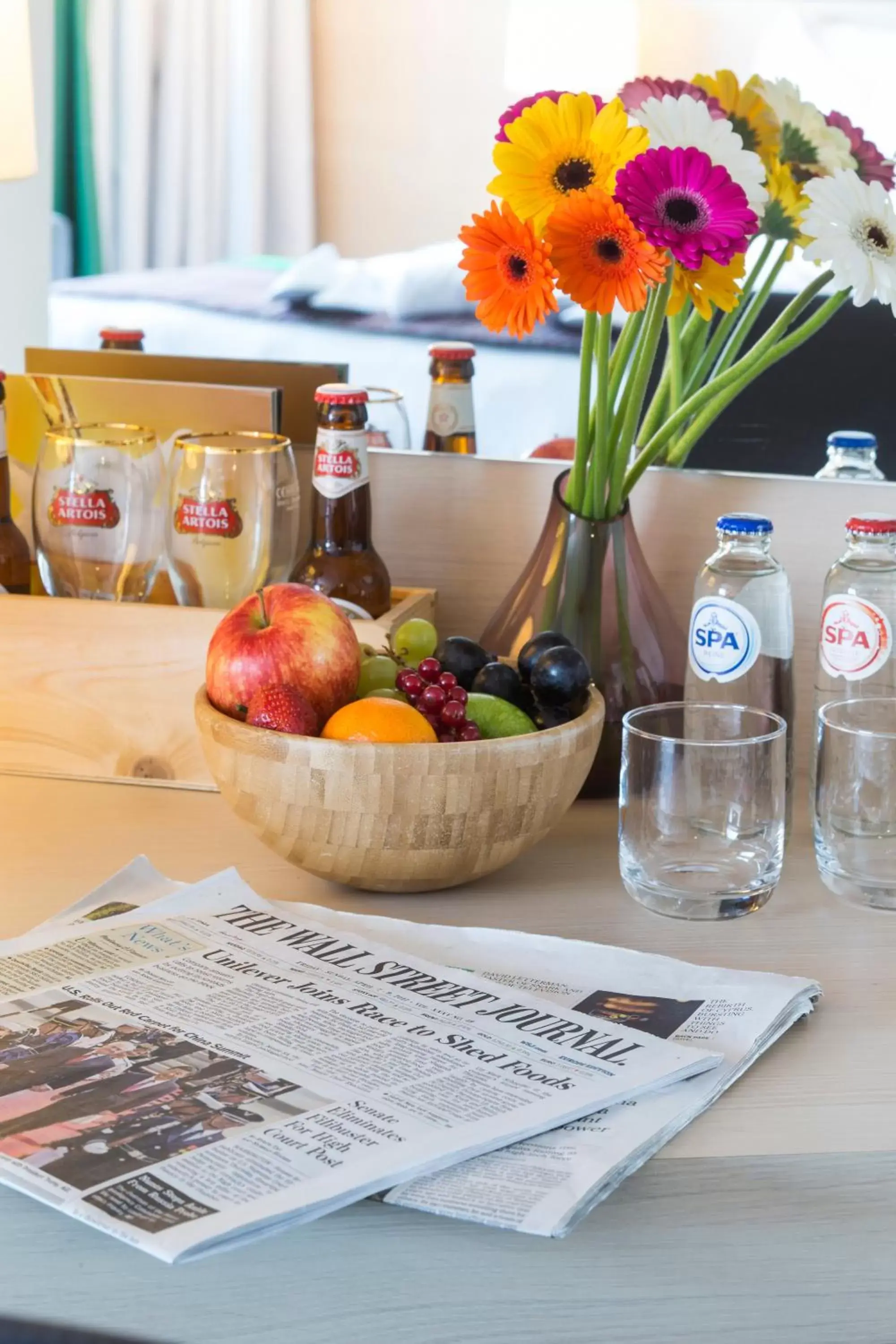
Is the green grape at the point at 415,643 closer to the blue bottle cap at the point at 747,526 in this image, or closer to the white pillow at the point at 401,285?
the blue bottle cap at the point at 747,526

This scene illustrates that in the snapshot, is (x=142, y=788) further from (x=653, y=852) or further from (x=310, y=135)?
(x=310, y=135)

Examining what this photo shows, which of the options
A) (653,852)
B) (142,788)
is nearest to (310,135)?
(142,788)

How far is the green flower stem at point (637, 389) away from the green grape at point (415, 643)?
157 millimetres

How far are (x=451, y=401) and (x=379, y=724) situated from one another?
0.47m

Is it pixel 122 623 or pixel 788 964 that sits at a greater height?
pixel 122 623

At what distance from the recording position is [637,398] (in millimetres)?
999

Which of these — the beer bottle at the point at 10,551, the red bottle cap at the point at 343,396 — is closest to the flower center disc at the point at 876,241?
the red bottle cap at the point at 343,396

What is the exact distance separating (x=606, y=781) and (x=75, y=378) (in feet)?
1.84

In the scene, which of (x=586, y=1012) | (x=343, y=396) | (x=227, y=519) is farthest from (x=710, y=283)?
(x=586, y=1012)

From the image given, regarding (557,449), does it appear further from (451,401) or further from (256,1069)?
(256,1069)

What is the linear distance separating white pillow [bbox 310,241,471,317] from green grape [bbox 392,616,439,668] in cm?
35

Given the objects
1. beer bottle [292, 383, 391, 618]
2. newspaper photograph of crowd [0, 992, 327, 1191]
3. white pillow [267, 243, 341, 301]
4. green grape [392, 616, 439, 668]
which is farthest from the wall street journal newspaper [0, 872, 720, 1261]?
white pillow [267, 243, 341, 301]

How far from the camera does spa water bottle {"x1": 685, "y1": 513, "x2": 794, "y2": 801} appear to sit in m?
0.95

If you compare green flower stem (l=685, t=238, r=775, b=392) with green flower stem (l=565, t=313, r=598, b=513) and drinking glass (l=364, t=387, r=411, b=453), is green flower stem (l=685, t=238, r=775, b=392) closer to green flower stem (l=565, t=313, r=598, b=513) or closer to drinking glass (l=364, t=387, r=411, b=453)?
green flower stem (l=565, t=313, r=598, b=513)
